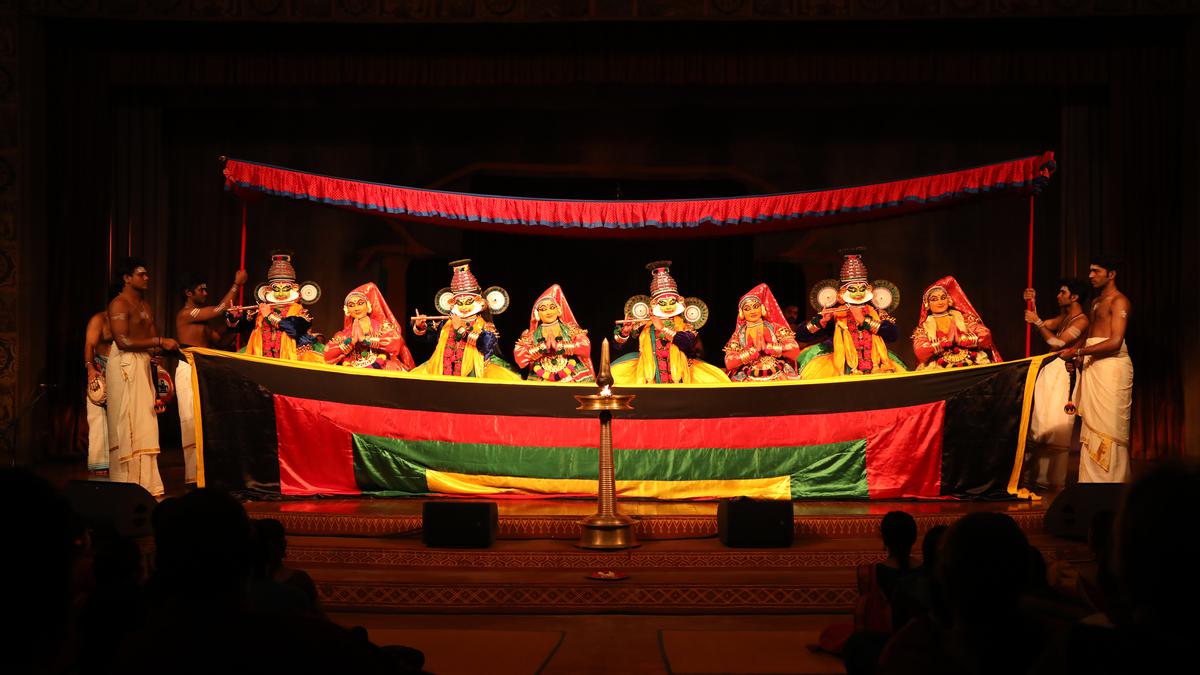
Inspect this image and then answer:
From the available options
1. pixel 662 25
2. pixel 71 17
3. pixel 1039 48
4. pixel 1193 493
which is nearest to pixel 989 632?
pixel 1193 493

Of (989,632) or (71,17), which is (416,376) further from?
(989,632)

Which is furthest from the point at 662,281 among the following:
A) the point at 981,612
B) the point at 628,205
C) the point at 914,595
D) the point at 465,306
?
the point at 981,612

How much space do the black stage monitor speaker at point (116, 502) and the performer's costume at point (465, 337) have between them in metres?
2.77

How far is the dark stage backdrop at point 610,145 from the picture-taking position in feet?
30.9

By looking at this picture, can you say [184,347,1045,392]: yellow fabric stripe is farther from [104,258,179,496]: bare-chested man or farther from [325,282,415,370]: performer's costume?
[325,282,415,370]: performer's costume

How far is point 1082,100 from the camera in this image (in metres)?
9.77

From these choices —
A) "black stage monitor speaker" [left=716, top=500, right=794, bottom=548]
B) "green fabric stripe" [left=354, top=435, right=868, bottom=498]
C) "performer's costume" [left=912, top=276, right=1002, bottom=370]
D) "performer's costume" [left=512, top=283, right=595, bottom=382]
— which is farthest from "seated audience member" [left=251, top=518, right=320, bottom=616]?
"performer's costume" [left=912, top=276, right=1002, bottom=370]

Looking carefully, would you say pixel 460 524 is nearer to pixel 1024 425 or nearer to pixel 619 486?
pixel 619 486

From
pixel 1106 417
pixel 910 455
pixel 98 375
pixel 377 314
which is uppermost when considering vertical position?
pixel 377 314

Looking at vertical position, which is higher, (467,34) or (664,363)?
(467,34)

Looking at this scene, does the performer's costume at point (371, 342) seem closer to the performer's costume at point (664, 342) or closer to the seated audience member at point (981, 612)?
the performer's costume at point (664, 342)

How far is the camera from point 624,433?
22.7 feet

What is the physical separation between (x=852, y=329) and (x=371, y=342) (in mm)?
3542

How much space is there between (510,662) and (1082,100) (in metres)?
8.15
